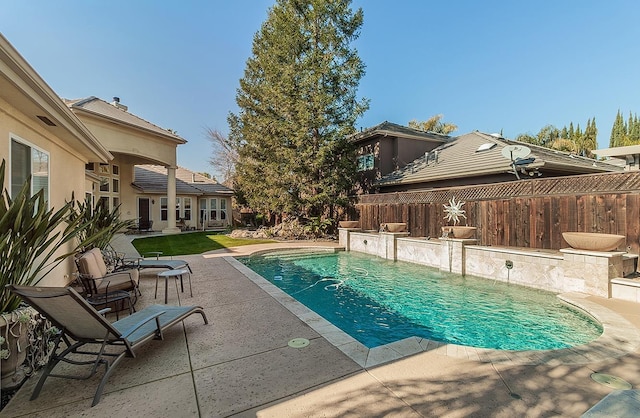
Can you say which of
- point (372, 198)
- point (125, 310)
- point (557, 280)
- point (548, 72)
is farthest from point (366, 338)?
point (548, 72)

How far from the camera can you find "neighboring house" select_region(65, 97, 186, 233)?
1631cm

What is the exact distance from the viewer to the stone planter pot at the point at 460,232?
991 centimetres

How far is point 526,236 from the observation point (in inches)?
372

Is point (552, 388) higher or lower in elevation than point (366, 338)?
higher

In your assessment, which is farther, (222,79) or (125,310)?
(222,79)

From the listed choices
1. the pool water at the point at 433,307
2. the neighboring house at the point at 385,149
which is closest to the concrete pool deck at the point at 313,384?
the pool water at the point at 433,307

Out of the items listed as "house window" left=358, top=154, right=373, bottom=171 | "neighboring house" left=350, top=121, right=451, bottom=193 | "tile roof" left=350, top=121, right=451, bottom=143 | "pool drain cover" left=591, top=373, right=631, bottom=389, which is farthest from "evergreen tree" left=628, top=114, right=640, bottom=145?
"pool drain cover" left=591, top=373, right=631, bottom=389

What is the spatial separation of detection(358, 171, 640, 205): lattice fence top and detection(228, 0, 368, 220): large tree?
6217 millimetres

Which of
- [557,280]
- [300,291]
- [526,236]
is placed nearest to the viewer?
[557,280]

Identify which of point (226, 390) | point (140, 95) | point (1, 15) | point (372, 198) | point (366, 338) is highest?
point (140, 95)

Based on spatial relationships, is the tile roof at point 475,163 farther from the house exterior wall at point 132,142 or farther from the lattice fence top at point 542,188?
the house exterior wall at point 132,142

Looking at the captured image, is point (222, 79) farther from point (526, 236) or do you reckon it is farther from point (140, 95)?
point (526, 236)

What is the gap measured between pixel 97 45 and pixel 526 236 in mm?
17889

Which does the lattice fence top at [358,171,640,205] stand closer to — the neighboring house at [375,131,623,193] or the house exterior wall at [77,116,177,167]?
the neighboring house at [375,131,623,193]
